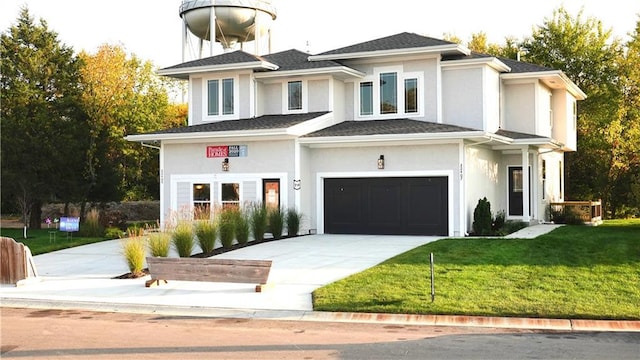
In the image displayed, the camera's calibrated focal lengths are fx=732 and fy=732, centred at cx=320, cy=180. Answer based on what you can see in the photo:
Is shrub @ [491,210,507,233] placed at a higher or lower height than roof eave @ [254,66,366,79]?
lower

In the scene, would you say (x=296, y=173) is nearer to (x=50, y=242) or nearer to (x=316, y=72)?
(x=316, y=72)

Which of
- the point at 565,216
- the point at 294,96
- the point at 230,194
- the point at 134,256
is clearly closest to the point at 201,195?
the point at 230,194

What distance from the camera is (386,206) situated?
25.1 m

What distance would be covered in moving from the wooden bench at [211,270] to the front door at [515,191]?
1780 cm

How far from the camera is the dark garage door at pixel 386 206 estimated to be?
80.1 ft

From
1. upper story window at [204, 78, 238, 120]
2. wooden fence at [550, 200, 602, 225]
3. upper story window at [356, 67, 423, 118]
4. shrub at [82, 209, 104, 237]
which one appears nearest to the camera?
shrub at [82, 209, 104, 237]

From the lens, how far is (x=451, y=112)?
1059 inches

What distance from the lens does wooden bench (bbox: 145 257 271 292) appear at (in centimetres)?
1448

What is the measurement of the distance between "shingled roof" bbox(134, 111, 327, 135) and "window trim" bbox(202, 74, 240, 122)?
16.1 inches

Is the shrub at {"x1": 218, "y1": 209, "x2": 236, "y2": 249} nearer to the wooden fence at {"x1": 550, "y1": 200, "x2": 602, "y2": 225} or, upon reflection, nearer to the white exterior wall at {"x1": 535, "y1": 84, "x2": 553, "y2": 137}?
the white exterior wall at {"x1": 535, "y1": 84, "x2": 553, "y2": 137}

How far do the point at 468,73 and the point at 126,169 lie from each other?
24.0 m

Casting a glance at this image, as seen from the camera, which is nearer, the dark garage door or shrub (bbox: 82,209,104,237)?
the dark garage door

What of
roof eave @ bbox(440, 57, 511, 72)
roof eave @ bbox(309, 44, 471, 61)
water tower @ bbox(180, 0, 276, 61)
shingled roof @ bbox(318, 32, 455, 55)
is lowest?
roof eave @ bbox(440, 57, 511, 72)

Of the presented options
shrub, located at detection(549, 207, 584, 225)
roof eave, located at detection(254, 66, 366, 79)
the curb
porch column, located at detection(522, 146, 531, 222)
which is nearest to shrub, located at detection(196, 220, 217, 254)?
the curb
